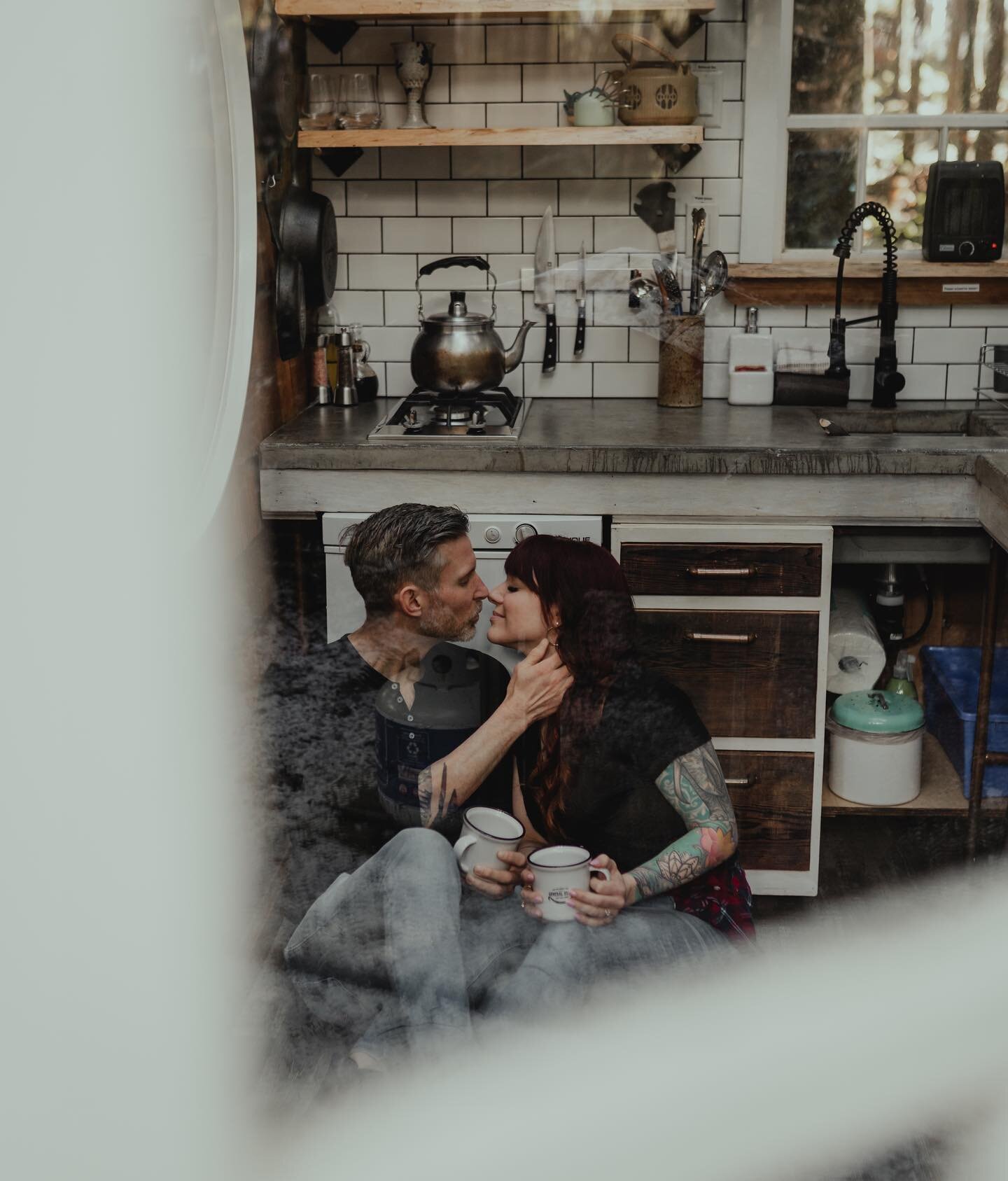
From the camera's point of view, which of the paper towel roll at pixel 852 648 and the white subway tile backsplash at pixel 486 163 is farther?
the white subway tile backsplash at pixel 486 163

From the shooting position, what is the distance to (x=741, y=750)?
82cm

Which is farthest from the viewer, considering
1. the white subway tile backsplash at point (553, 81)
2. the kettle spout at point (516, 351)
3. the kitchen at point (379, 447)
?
the kettle spout at point (516, 351)

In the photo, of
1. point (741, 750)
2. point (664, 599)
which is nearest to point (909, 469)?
point (664, 599)

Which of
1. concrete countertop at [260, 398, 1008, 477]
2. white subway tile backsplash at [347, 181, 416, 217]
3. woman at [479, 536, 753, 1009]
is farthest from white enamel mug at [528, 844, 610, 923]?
white subway tile backsplash at [347, 181, 416, 217]

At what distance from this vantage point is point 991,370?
4.99 ft

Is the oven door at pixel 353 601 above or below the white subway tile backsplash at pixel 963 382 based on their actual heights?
below

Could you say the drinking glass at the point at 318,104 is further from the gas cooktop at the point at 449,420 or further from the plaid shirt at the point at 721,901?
the plaid shirt at the point at 721,901

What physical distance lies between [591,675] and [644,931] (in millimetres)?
144

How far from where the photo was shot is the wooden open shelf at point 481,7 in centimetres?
78

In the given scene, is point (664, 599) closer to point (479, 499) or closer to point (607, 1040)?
point (479, 499)

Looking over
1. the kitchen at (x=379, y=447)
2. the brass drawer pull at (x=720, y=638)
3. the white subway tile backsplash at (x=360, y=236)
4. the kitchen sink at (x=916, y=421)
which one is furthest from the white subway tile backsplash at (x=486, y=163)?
the brass drawer pull at (x=720, y=638)

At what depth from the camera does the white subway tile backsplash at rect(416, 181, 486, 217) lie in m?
1.44

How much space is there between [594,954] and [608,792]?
3.5 inches

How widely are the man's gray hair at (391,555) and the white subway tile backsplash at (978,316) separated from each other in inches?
41.9
